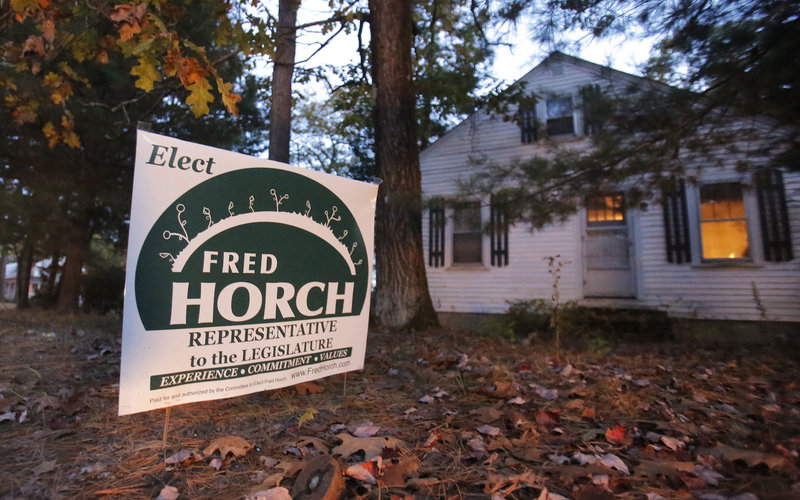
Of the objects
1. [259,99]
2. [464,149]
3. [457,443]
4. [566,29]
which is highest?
[259,99]

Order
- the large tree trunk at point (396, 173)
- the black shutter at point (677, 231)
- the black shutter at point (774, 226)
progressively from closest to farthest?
the large tree trunk at point (396, 173), the black shutter at point (774, 226), the black shutter at point (677, 231)

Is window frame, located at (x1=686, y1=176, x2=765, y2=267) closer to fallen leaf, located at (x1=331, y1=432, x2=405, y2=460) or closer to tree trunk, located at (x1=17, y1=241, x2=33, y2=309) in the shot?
fallen leaf, located at (x1=331, y1=432, x2=405, y2=460)

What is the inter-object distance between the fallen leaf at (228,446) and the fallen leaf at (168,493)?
0.88ft

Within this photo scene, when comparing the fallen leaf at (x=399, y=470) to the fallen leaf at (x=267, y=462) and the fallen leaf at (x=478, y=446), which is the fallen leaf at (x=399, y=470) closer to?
the fallen leaf at (x=478, y=446)

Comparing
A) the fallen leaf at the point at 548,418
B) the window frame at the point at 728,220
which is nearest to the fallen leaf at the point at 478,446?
the fallen leaf at the point at 548,418

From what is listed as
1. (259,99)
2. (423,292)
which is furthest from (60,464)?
(259,99)

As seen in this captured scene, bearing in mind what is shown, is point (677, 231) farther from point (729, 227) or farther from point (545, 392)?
point (545, 392)

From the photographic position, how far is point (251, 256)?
2.21 metres

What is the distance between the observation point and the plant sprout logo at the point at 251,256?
1.93 m

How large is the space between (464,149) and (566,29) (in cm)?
638

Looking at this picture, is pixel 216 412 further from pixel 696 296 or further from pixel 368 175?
pixel 368 175

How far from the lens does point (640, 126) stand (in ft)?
12.9

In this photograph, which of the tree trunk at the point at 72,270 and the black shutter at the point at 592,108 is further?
the tree trunk at the point at 72,270

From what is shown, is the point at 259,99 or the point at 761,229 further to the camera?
the point at 259,99
